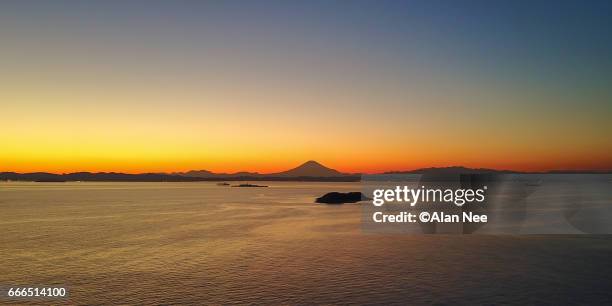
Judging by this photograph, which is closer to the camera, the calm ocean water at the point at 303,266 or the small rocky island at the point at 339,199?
the calm ocean water at the point at 303,266

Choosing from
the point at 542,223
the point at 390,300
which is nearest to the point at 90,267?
the point at 390,300

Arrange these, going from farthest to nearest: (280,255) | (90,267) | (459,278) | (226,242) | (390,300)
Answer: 1. (226,242)
2. (280,255)
3. (90,267)
4. (459,278)
5. (390,300)

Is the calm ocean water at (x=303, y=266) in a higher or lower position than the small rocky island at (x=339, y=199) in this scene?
lower

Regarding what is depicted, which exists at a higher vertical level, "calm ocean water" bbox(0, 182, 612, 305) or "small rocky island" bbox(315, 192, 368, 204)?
"small rocky island" bbox(315, 192, 368, 204)

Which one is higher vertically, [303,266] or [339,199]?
[339,199]

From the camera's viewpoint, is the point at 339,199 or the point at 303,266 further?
the point at 339,199

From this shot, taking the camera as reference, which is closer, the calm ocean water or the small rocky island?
the calm ocean water

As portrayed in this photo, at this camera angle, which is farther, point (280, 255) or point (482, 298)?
point (280, 255)

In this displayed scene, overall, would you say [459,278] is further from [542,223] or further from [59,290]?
[542,223]
